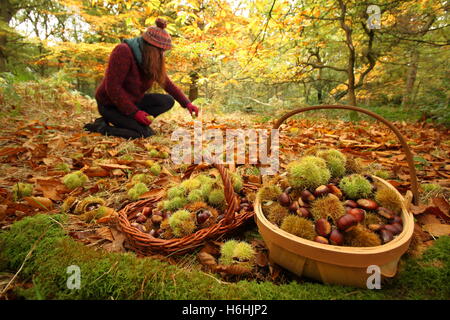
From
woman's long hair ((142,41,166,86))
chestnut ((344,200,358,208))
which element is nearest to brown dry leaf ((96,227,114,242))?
chestnut ((344,200,358,208))

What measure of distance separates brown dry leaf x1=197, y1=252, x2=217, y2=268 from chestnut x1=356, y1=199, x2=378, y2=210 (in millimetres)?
693

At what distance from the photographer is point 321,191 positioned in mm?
1020

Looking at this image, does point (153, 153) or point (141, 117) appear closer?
point (153, 153)

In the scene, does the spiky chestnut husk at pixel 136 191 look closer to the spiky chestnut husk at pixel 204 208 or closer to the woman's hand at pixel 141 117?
the spiky chestnut husk at pixel 204 208

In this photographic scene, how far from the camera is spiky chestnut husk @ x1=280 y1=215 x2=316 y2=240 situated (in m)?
0.89

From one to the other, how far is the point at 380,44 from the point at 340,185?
542 cm

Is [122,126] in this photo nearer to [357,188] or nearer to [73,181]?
[73,181]

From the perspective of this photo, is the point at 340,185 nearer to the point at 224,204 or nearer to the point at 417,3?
the point at 224,204

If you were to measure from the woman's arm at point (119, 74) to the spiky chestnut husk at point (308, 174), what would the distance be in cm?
277

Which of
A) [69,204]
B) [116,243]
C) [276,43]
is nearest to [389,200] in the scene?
[116,243]

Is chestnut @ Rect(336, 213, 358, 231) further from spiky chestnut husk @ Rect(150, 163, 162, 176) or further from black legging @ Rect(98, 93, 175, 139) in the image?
black legging @ Rect(98, 93, 175, 139)

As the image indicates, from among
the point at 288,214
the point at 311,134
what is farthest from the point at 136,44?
the point at 288,214

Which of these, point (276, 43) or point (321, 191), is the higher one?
point (276, 43)

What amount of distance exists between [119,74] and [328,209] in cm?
304
